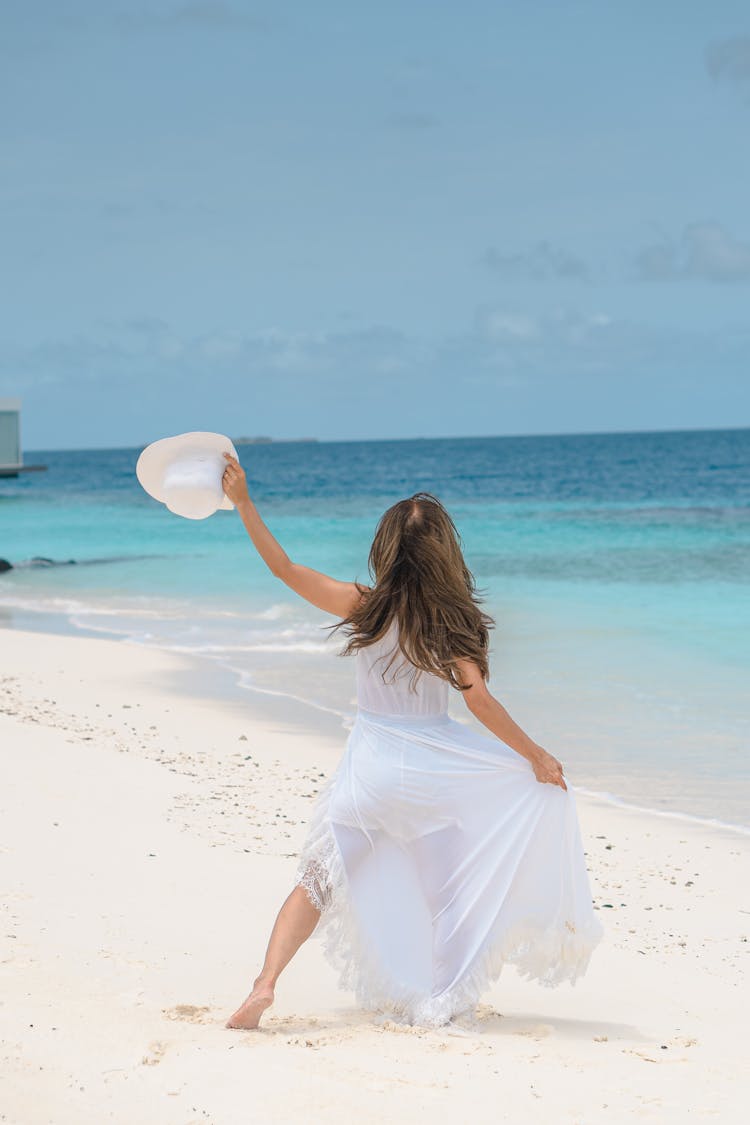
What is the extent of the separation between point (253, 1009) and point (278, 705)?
6.83 metres

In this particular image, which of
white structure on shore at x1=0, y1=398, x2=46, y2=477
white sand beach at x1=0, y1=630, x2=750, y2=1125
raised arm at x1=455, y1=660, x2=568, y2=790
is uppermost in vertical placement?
white structure on shore at x1=0, y1=398, x2=46, y2=477

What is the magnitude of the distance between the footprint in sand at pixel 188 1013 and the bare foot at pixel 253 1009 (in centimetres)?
10

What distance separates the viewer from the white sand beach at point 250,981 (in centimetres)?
316

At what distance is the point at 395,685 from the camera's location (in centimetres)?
369

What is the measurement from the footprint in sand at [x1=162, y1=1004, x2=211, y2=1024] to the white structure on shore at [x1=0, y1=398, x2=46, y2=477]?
40827 mm

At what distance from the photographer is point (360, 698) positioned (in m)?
3.80

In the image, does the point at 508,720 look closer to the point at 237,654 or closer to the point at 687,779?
the point at 687,779

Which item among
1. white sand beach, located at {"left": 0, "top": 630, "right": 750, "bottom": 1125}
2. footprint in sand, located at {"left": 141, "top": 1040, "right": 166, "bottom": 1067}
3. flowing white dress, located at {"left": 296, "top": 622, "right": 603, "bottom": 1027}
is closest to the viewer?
white sand beach, located at {"left": 0, "top": 630, "right": 750, "bottom": 1125}

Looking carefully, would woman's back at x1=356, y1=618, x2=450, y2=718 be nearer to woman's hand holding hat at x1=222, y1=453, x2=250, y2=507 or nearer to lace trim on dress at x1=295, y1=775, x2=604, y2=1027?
lace trim on dress at x1=295, y1=775, x2=604, y2=1027

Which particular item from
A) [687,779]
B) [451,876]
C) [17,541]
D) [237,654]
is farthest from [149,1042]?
[17,541]

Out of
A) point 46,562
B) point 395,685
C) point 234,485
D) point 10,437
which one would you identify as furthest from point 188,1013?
point 10,437

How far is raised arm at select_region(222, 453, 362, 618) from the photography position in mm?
3592

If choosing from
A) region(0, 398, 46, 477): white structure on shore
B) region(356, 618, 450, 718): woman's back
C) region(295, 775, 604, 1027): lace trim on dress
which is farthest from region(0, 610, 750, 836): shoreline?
region(0, 398, 46, 477): white structure on shore

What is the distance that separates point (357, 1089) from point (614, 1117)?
0.64 metres
